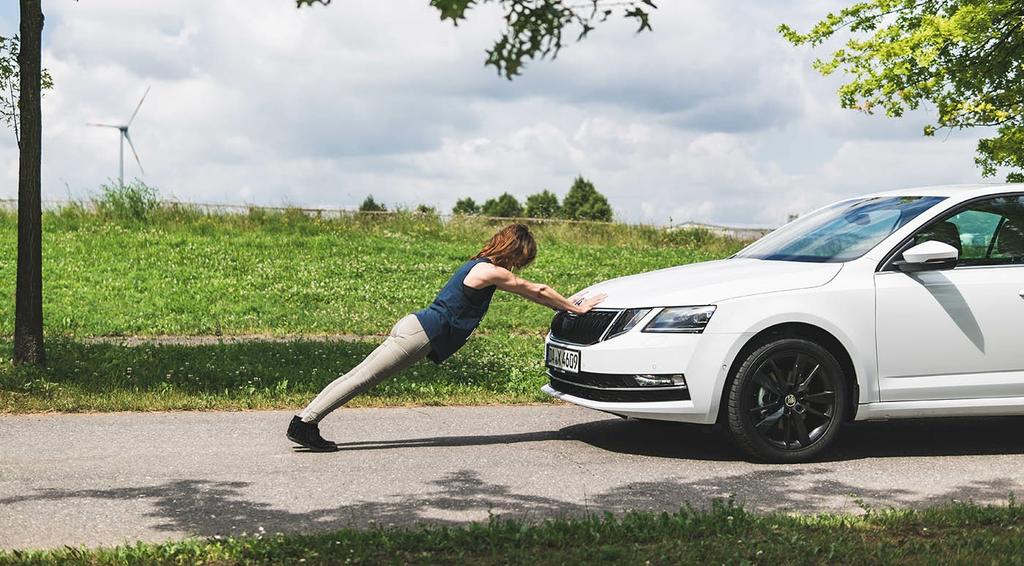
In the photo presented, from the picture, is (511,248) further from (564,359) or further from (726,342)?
(726,342)

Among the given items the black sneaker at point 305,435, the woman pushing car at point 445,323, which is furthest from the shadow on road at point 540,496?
the woman pushing car at point 445,323

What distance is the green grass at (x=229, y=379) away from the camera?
9750 millimetres

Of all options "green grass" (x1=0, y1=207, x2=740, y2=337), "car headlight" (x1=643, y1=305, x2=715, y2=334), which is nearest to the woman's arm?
"car headlight" (x1=643, y1=305, x2=715, y2=334)

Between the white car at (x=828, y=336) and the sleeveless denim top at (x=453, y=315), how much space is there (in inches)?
25.1

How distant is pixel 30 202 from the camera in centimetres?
1080

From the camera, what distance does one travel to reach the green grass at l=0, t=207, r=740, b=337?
1633 centimetres

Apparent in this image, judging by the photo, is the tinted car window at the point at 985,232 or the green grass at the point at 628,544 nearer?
the green grass at the point at 628,544

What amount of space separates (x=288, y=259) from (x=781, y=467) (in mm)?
16670

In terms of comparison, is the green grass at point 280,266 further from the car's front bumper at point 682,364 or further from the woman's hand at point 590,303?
the car's front bumper at point 682,364

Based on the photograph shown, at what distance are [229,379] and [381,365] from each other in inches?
134

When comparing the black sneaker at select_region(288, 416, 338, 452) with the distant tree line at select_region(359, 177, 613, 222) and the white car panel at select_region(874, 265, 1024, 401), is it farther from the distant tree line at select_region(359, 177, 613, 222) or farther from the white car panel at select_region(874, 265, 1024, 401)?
the distant tree line at select_region(359, 177, 613, 222)

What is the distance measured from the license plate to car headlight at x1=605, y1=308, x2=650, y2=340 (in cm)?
30

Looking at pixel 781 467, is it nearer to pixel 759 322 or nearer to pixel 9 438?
pixel 759 322

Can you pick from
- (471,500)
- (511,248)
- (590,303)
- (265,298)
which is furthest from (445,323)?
(265,298)
